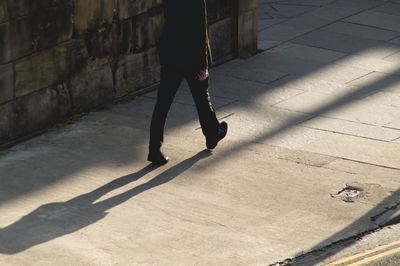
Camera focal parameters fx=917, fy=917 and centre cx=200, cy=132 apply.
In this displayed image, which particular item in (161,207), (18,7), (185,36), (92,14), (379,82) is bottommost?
(379,82)

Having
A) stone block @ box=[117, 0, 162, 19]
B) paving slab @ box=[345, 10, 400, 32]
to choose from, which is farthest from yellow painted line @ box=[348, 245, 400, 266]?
paving slab @ box=[345, 10, 400, 32]

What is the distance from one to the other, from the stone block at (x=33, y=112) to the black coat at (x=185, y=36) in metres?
1.62

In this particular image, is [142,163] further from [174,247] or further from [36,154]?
[174,247]

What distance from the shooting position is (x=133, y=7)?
10758 mm

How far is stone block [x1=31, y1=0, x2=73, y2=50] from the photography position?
9383mm

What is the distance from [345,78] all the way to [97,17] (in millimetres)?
3450

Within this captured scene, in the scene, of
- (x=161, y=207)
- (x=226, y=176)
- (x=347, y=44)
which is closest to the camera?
(x=161, y=207)

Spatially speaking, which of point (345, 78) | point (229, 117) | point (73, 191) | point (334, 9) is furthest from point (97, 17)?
point (334, 9)

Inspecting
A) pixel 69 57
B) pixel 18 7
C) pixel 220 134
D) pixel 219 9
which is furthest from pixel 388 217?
pixel 219 9

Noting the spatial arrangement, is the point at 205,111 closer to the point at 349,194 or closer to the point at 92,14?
the point at 349,194

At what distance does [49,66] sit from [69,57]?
327 millimetres

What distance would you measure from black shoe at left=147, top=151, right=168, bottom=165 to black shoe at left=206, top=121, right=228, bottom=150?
56 centimetres

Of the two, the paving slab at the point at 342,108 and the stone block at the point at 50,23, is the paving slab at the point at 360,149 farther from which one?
the stone block at the point at 50,23

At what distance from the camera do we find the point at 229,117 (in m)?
10.3
